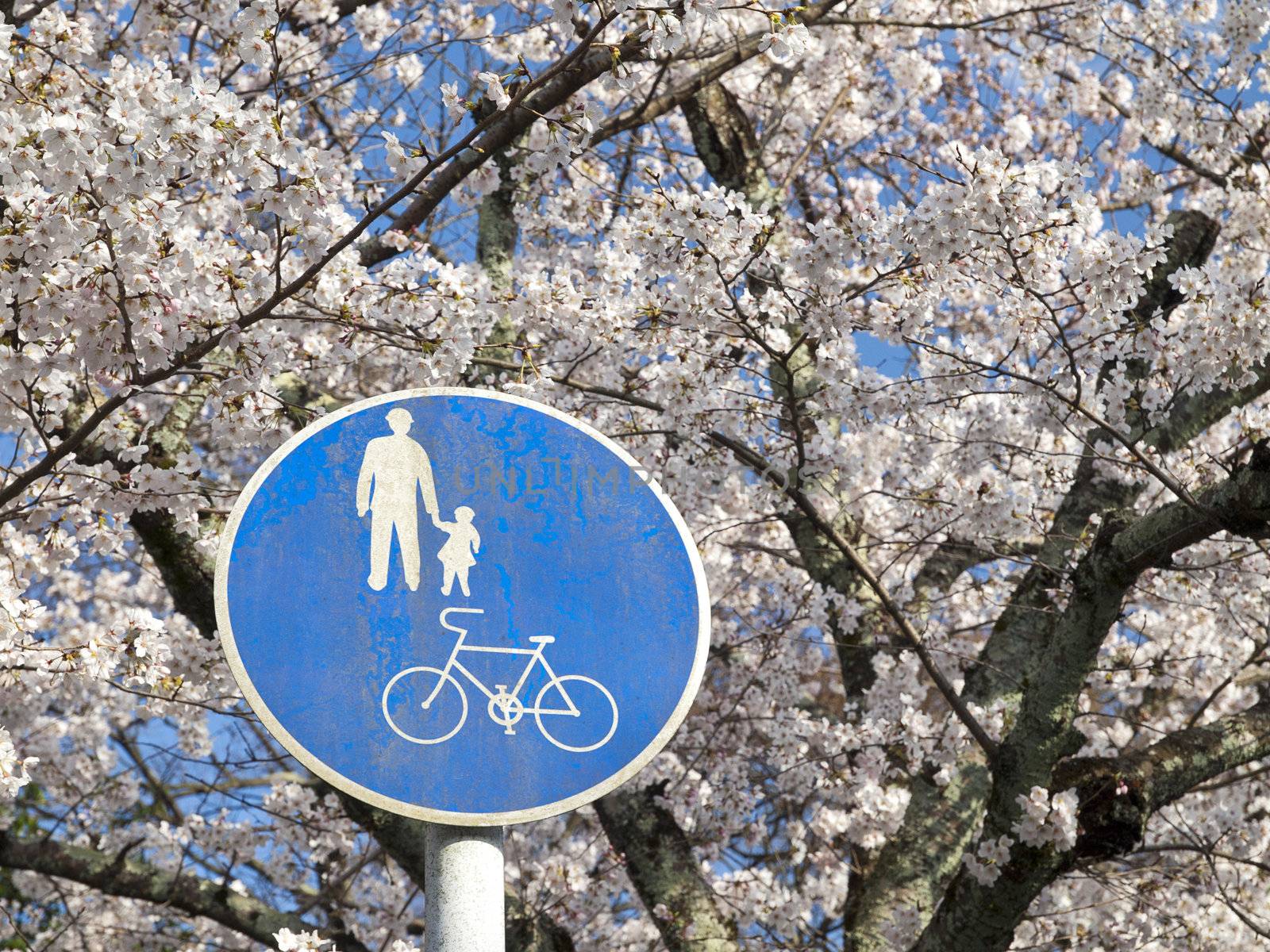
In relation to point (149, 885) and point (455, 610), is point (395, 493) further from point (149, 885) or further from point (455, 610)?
point (149, 885)

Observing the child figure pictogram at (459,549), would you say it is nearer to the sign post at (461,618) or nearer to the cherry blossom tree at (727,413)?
the sign post at (461,618)

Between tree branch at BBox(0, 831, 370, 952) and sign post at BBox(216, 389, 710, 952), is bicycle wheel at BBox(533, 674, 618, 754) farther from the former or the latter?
tree branch at BBox(0, 831, 370, 952)

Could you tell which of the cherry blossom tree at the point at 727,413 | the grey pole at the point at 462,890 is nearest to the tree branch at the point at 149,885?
the cherry blossom tree at the point at 727,413

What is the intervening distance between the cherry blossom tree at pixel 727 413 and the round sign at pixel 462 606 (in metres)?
0.97

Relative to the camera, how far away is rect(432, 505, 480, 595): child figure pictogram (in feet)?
5.62

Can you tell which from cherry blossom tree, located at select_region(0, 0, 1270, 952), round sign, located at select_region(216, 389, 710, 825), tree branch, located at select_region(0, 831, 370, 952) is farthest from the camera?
tree branch, located at select_region(0, 831, 370, 952)

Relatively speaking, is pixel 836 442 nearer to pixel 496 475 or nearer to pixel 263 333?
pixel 263 333

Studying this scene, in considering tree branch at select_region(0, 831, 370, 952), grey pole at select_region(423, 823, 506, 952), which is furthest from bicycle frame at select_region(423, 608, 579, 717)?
tree branch at select_region(0, 831, 370, 952)

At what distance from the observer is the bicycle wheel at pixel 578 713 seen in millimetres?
1695

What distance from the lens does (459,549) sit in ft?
5.68

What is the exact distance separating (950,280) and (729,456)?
942mm

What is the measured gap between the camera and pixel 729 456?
14.7 ft

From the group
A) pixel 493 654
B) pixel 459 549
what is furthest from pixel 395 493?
pixel 493 654

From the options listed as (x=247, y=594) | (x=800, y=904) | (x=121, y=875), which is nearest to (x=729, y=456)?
(x=800, y=904)
